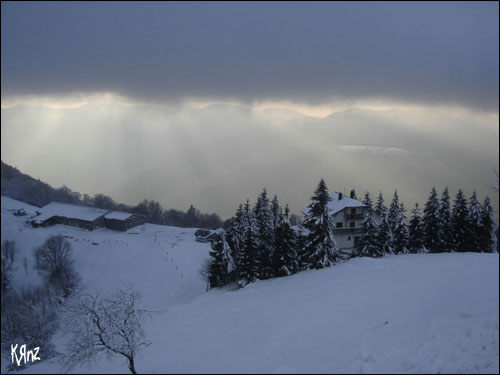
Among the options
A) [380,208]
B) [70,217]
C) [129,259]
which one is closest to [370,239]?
[380,208]

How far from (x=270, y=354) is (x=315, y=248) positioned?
17650mm

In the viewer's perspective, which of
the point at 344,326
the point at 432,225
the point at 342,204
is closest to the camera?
the point at 344,326

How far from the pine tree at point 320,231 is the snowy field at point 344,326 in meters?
2.26

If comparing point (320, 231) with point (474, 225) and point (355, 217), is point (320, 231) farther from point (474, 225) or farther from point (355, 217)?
point (474, 225)

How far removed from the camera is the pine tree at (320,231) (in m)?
28.0

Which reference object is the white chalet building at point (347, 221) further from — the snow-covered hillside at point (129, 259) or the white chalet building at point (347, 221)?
the snow-covered hillside at point (129, 259)

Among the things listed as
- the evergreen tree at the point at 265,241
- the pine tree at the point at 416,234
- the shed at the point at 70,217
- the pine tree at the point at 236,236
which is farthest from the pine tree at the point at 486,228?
the shed at the point at 70,217

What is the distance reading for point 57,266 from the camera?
42.7 metres

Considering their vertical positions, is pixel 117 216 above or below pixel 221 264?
above

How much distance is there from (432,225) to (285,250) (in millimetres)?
A: 17829

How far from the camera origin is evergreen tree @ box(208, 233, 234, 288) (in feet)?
104

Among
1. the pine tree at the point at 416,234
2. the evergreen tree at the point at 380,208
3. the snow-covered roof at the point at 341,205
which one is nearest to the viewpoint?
the pine tree at the point at 416,234

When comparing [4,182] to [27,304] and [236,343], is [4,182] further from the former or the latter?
[236,343]

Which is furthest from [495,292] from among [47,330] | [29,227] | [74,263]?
[29,227]
